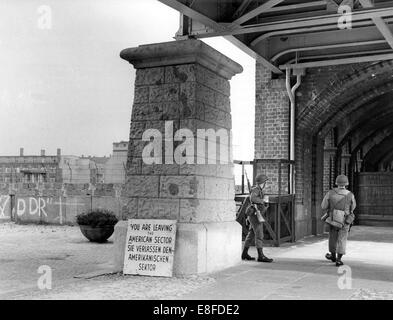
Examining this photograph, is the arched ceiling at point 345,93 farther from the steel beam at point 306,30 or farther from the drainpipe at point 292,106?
the steel beam at point 306,30

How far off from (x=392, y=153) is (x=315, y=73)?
15.8 m

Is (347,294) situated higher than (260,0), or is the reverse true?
(260,0)

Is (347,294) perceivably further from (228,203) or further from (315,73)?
(315,73)

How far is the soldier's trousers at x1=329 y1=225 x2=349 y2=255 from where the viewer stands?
30.5 feet

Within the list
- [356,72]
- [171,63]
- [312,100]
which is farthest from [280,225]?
[171,63]

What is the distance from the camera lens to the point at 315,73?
13805mm

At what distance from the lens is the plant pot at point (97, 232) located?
13555mm

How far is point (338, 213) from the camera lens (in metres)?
9.34

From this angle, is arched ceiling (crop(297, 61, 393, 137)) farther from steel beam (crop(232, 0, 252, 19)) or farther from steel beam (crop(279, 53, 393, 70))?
steel beam (crop(232, 0, 252, 19))

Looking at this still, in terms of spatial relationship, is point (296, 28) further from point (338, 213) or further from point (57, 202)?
point (57, 202)

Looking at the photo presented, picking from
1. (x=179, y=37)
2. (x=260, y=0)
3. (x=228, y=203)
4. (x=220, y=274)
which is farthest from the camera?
(x=179, y=37)

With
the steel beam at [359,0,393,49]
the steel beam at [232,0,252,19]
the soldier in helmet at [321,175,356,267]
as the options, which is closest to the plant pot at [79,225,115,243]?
the soldier in helmet at [321,175,356,267]

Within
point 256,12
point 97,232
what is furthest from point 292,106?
point 97,232

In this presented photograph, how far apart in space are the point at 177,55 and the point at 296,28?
4504 millimetres
